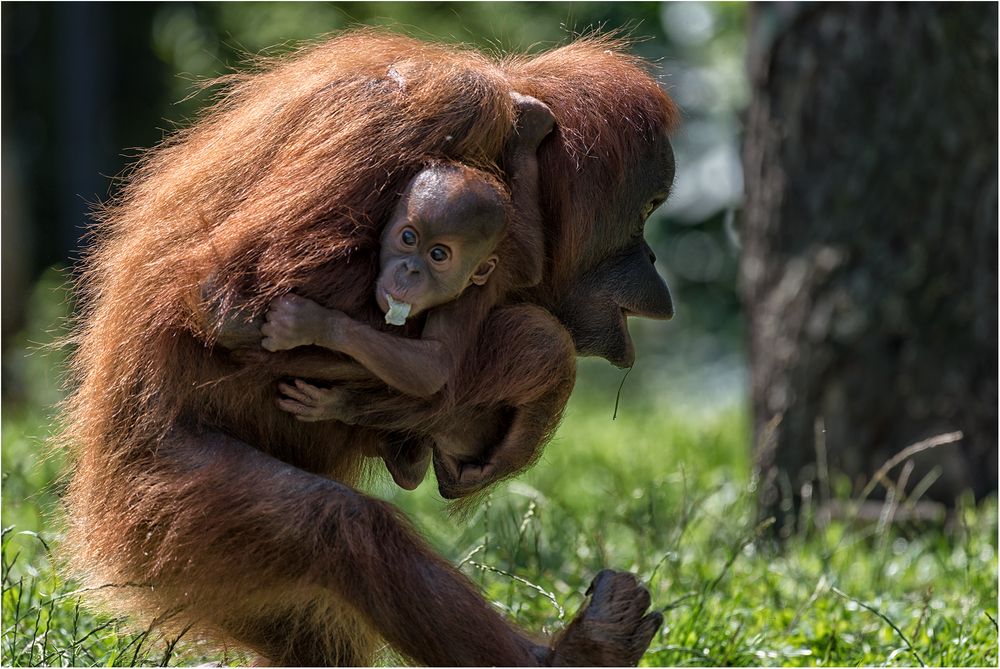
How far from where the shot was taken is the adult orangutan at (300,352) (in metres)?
2.59

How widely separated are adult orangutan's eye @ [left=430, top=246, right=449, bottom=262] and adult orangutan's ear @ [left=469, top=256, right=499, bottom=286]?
5.2 inches

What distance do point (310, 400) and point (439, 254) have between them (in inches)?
17.5

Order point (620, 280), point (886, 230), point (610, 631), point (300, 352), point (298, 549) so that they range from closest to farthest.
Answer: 1. point (298, 549)
2. point (300, 352)
3. point (610, 631)
4. point (620, 280)
5. point (886, 230)

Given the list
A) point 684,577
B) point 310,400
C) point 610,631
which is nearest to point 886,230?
point 684,577

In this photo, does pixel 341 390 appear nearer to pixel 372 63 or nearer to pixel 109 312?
pixel 109 312

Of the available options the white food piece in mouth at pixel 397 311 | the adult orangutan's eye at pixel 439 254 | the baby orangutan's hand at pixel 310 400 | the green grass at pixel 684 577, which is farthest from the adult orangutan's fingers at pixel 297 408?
the green grass at pixel 684 577

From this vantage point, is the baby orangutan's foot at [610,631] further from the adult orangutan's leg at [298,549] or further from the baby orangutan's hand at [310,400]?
the baby orangutan's hand at [310,400]

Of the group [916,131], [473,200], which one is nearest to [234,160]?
[473,200]

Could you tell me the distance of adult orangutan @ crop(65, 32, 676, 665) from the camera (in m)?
2.59

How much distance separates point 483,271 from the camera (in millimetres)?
2748

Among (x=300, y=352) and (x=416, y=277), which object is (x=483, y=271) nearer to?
(x=416, y=277)

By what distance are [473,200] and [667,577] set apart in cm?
202

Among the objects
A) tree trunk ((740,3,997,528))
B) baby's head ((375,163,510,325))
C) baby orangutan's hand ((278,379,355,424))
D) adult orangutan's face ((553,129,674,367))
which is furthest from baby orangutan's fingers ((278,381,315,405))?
tree trunk ((740,3,997,528))

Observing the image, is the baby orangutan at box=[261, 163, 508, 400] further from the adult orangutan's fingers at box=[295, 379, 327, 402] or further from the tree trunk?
the tree trunk
